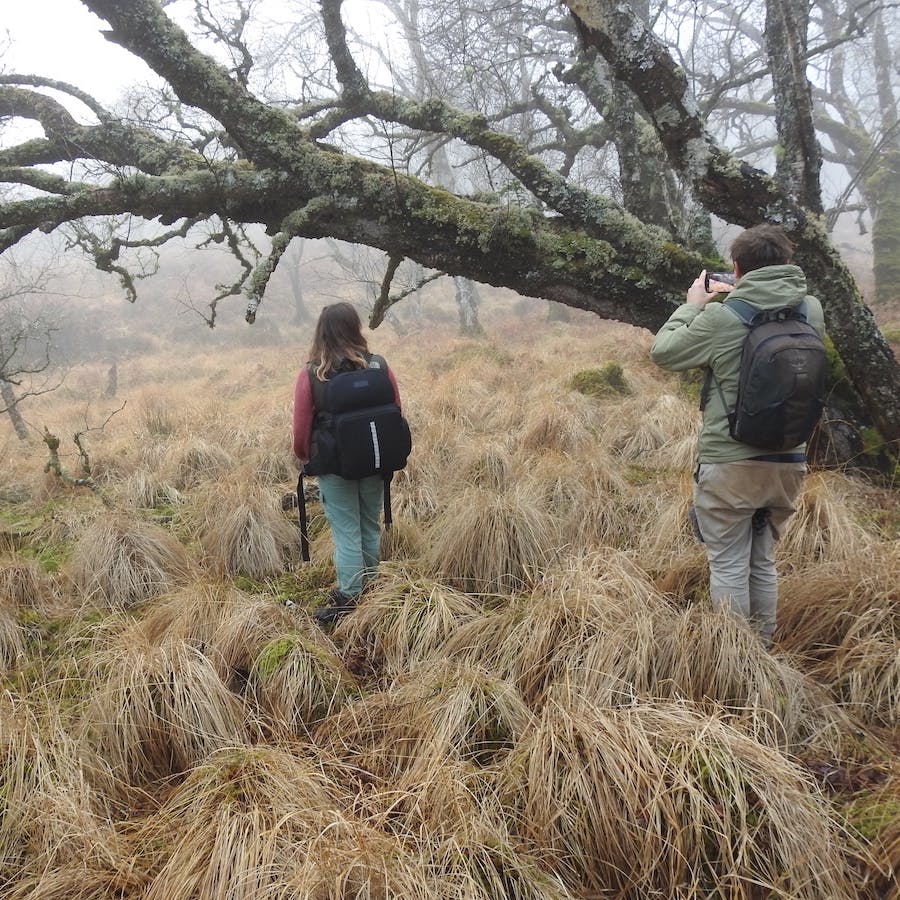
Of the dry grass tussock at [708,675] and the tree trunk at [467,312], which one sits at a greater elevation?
the tree trunk at [467,312]

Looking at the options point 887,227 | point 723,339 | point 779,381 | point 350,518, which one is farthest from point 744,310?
point 887,227

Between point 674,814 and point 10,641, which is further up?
point 674,814

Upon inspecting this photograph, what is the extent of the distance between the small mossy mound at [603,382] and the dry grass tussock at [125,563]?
213 inches

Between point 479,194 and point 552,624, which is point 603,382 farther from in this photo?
point 552,624

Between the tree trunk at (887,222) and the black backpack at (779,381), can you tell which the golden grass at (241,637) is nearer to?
the black backpack at (779,381)

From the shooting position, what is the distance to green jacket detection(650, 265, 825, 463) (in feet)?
8.24

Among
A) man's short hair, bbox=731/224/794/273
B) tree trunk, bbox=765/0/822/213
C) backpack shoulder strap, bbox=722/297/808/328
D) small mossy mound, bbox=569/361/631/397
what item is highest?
tree trunk, bbox=765/0/822/213

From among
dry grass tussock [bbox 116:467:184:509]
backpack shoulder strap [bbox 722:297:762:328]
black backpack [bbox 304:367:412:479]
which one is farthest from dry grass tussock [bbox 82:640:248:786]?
dry grass tussock [bbox 116:467:184:509]

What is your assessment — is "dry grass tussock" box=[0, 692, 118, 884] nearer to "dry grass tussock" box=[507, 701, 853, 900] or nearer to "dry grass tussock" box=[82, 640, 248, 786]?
"dry grass tussock" box=[82, 640, 248, 786]

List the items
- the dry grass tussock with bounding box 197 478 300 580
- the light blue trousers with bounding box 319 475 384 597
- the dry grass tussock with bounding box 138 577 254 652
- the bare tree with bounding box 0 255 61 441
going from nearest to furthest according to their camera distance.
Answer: the dry grass tussock with bounding box 138 577 254 652 < the light blue trousers with bounding box 319 475 384 597 < the dry grass tussock with bounding box 197 478 300 580 < the bare tree with bounding box 0 255 61 441

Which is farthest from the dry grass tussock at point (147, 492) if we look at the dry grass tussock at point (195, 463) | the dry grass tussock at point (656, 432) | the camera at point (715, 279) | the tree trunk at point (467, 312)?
the tree trunk at point (467, 312)

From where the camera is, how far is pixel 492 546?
385 cm

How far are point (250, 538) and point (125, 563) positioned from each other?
827 mm

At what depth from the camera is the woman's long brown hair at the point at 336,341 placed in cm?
333
